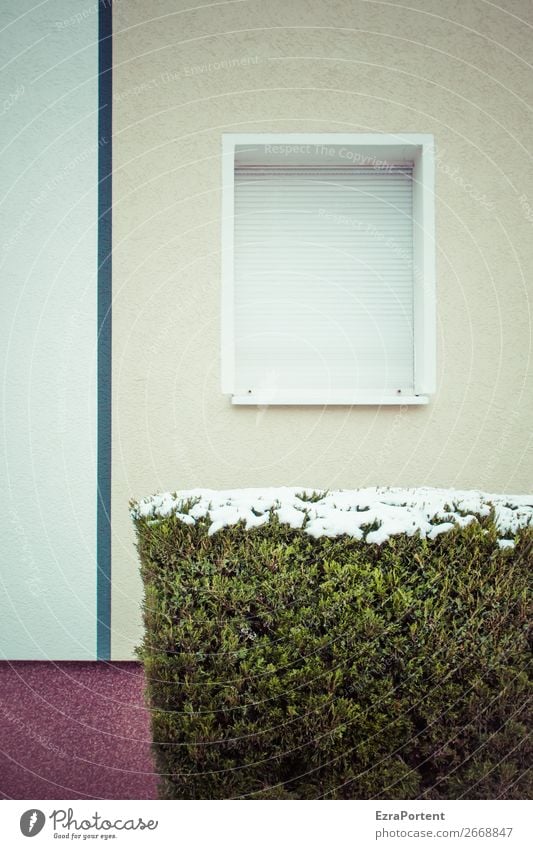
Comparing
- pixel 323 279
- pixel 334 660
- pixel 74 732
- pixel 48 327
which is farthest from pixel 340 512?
pixel 48 327

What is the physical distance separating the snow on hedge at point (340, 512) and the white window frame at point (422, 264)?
7.22ft

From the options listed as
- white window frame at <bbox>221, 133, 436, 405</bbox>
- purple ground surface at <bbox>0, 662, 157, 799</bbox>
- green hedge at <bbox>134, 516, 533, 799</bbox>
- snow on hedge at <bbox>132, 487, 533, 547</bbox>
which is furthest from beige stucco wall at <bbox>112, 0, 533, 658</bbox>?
green hedge at <bbox>134, 516, 533, 799</bbox>

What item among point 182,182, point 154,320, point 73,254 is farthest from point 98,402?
point 182,182

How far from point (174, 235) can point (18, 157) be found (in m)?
1.26

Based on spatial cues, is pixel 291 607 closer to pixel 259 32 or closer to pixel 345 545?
pixel 345 545

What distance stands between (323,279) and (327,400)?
902 mm

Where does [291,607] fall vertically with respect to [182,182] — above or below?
below

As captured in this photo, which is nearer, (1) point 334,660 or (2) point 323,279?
(1) point 334,660

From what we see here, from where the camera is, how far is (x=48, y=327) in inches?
211

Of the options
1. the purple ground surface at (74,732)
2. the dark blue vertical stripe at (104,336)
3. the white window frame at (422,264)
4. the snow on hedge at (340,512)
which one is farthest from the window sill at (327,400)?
the snow on hedge at (340,512)

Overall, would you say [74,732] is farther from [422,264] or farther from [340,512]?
[422,264]

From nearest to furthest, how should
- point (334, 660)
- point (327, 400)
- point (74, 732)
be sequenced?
point (334, 660) → point (74, 732) → point (327, 400)

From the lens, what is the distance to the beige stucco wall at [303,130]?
523cm
